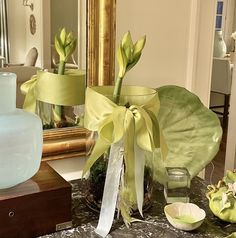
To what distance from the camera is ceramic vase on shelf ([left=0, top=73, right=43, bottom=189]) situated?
92 centimetres

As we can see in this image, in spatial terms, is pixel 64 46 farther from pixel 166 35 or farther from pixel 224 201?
pixel 224 201

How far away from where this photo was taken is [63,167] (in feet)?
4.47

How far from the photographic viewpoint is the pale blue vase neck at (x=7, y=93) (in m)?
0.93

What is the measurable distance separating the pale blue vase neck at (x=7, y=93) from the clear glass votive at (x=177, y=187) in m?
0.51

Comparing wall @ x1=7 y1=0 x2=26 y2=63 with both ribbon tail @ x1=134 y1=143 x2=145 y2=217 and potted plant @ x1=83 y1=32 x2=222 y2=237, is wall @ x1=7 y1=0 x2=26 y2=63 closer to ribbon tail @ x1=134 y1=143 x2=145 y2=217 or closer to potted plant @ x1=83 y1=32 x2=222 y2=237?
potted plant @ x1=83 y1=32 x2=222 y2=237

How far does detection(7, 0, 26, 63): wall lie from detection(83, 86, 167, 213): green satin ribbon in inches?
11.8

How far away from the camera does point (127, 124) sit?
0.99m

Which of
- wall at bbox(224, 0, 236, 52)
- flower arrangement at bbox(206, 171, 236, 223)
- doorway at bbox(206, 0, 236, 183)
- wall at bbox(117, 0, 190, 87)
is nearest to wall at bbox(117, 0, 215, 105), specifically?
wall at bbox(117, 0, 190, 87)

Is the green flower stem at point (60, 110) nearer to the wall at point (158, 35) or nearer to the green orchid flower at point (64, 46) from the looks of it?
the green orchid flower at point (64, 46)

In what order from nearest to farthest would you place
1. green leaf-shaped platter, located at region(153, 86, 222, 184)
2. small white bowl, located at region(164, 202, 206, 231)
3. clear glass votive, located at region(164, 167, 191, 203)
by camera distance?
small white bowl, located at region(164, 202, 206, 231), clear glass votive, located at region(164, 167, 191, 203), green leaf-shaped platter, located at region(153, 86, 222, 184)

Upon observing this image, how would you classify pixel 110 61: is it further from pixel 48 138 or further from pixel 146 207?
pixel 146 207

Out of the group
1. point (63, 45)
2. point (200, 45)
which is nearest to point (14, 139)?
point (63, 45)

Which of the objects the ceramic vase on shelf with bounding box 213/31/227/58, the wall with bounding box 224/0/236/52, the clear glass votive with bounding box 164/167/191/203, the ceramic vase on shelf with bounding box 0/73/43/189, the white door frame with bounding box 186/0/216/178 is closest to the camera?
the ceramic vase on shelf with bounding box 0/73/43/189

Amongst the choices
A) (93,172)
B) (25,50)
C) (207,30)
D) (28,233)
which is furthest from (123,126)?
(207,30)
